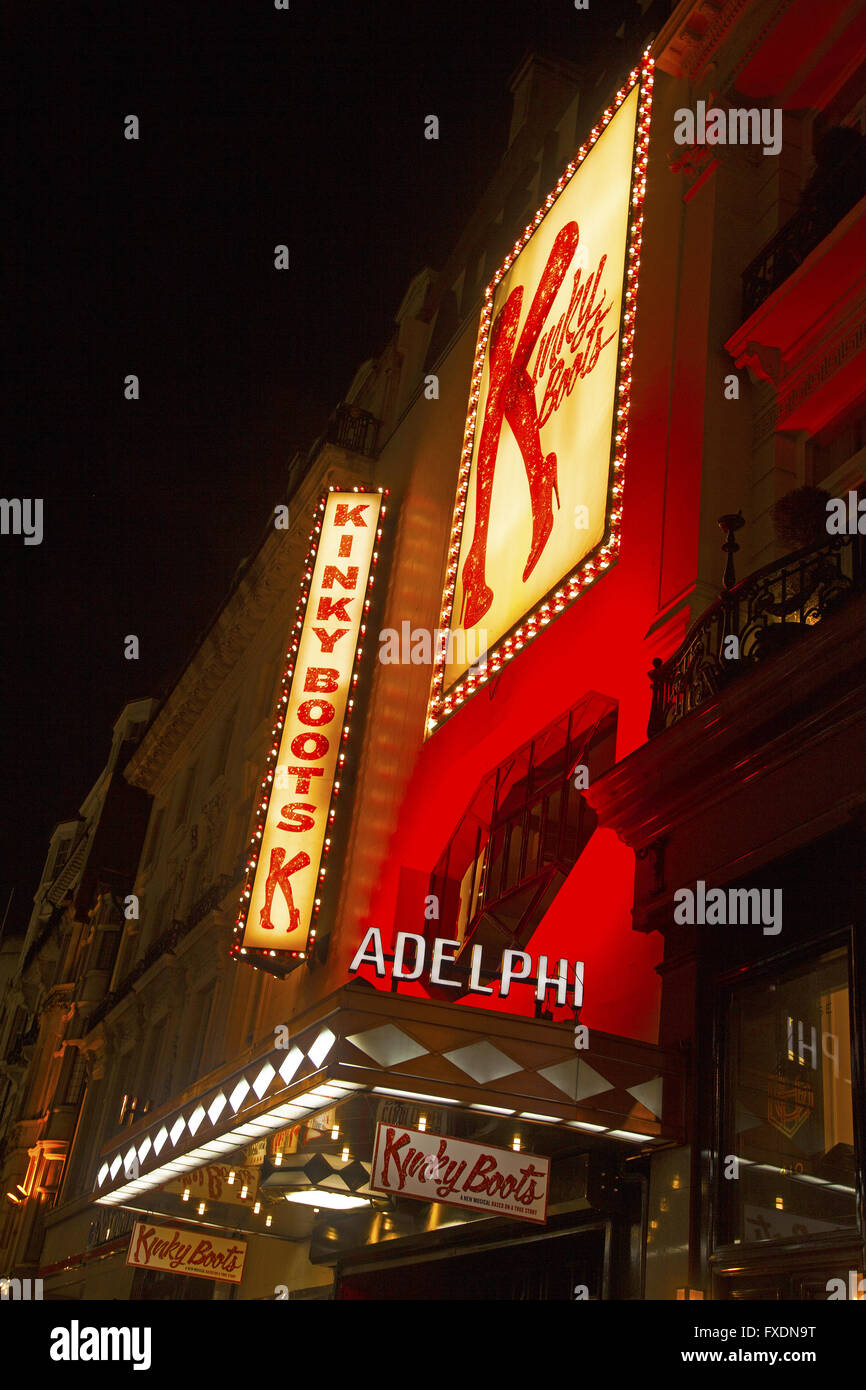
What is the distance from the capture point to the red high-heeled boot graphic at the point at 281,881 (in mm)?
16594

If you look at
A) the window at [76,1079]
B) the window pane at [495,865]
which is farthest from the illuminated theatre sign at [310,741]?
the window at [76,1079]

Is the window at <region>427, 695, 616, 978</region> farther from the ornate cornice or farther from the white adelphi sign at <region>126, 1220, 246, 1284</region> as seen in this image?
the ornate cornice

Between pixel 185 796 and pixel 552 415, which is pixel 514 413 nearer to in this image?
pixel 552 415

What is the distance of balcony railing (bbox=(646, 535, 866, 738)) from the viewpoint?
7906mm

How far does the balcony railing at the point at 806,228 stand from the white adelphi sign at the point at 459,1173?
778 centimetres

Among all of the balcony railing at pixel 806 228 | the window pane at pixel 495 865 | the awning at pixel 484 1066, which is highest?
the balcony railing at pixel 806 228

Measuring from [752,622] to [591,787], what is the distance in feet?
5.55

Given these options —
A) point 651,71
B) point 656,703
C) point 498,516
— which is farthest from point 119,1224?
point 651,71

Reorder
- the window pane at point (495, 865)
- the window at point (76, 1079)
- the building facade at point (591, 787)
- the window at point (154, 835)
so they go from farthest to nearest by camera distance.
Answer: the window at point (154, 835) < the window at point (76, 1079) < the window pane at point (495, 865) < the building facade at point (591, 787)

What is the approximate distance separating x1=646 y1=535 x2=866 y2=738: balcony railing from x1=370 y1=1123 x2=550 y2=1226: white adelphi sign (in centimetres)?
318

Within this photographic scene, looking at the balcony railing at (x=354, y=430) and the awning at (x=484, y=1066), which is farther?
the balcony railing at (x=354, y=430)

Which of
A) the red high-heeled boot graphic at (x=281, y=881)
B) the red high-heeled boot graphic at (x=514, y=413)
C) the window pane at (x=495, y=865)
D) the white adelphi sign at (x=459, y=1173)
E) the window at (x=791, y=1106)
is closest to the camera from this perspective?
the window at (x=791, y=1106)

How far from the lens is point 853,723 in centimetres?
707

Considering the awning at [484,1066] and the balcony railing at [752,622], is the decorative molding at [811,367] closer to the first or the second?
the balcony railing at [752,622]
